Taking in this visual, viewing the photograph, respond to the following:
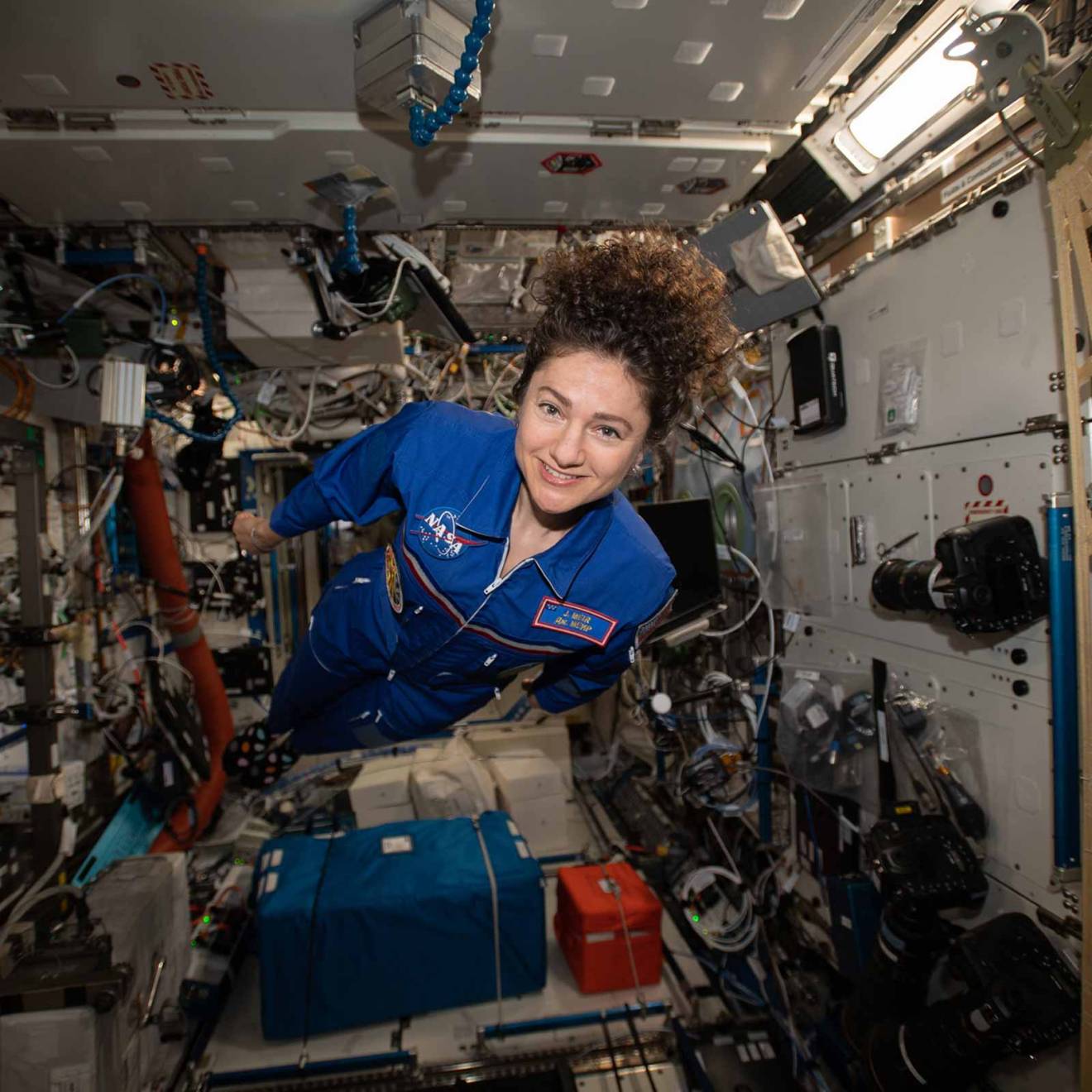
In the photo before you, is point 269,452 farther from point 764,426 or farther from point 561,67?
point 561,67

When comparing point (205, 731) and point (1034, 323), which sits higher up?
point (1034, 323)

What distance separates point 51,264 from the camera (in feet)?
8.90

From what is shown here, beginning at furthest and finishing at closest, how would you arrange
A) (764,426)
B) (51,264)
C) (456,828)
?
(456,828), (764,426), (51,264)

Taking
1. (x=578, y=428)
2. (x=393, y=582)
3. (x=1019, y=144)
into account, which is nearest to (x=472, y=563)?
(x=393, y=582)

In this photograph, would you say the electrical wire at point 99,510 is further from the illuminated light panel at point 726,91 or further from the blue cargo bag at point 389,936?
the illuminated light panel at point 726,91

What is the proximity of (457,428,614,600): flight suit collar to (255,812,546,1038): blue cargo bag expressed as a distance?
1992 millimetres

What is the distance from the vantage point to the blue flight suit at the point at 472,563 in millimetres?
1876

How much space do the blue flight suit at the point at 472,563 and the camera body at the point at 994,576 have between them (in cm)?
79

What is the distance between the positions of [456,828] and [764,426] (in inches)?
109

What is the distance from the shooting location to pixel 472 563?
1886mm

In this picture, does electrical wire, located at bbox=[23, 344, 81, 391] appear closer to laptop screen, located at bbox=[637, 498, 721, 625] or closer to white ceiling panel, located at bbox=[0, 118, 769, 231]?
white ceiling panel, located at bbox=[0, 118, 769, 231]

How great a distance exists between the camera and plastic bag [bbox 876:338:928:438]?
7.08ft

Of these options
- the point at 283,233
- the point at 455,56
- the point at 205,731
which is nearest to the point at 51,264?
the point at 283,233

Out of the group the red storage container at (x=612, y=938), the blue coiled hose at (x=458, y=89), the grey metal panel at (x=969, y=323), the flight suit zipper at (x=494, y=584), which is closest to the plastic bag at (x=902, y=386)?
the grey metal panel at (x=969, y=323)
